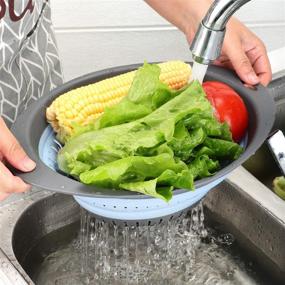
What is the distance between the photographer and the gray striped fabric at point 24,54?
0.95 m

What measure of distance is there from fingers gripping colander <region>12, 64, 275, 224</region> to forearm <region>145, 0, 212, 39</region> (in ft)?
0.46

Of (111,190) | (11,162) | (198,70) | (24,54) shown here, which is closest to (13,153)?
(11,162)

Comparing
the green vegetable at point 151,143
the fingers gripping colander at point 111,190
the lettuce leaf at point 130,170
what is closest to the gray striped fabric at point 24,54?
the fingers gripping colander at point 111,190

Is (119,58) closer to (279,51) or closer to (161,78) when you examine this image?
(279,51)

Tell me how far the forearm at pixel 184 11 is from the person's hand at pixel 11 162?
43 centimetres

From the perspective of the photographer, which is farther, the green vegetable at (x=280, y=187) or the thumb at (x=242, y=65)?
A: the green vegetable at (x=280, y=187)

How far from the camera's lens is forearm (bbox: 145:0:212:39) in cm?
97

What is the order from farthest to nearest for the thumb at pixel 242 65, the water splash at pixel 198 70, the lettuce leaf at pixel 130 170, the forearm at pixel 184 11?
1. the forearm at pixel 184 11
2. the thumb at pixel 242 65
3. the water splash at pixel 198 70
4. the lettuce leaf at pixel 130 170

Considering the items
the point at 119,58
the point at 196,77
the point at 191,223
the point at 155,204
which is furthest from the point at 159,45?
the point at 155,204

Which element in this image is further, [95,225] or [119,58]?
[119,58]

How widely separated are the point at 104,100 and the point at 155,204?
7.6 inches

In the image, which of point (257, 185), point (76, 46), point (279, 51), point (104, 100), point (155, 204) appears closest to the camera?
point (155, 204)

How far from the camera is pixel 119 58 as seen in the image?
76.3 inches

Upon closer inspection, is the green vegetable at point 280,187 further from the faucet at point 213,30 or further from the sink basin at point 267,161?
the faucet at point 213,30
